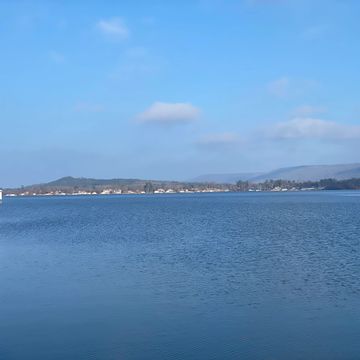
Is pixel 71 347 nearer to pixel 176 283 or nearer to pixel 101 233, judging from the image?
pixel 176 283

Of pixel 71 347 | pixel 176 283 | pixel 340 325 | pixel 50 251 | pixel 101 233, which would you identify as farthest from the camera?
pixel 101 233

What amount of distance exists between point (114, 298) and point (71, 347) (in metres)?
4.96

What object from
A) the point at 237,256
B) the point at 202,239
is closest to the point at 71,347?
the point at 237,256

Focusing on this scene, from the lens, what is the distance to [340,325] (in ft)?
45.3

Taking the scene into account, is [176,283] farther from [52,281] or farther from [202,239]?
[202,239]

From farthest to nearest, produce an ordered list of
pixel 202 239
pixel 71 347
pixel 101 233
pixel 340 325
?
1. pixel 101 233
2. pixel 202 239
3. pixel 340 325
4. pixel 71 347

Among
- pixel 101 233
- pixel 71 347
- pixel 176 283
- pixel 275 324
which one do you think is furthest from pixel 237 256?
pixel 101 233

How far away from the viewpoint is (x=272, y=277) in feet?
66.0

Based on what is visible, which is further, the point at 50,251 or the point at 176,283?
the point at 50,251

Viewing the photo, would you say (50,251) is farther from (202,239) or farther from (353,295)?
(353,295)

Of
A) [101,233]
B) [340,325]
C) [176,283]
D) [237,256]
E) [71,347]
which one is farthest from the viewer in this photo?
[101,233]

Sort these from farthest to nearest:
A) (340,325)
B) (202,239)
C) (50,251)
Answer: (202,239), (50,251), (340,325)

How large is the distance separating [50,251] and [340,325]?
1948 centimetres

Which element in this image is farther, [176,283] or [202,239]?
[202,239]
